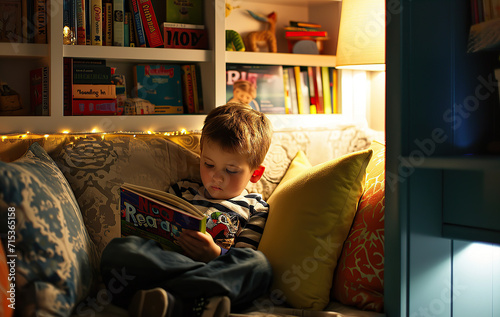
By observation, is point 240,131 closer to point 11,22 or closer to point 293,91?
point 293,91

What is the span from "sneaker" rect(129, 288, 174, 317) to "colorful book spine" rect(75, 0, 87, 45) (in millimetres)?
1129

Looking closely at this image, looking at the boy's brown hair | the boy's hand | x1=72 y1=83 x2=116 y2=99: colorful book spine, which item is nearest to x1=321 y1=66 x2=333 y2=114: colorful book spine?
the boy's brown hair

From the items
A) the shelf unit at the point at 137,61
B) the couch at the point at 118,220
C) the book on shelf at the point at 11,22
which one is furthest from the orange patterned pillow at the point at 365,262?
the book on shelf at the point at 11,22

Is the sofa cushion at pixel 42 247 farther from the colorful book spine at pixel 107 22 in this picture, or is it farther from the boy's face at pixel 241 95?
the boy's face at pixel 241 95

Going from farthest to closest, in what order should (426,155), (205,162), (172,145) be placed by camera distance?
1. (172,145)
2. (205,162)
3. (426,155)

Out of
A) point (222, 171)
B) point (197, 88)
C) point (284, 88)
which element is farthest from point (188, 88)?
point (222, 171)

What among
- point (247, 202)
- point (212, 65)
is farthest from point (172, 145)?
point (212, 65)

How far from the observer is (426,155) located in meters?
1.33

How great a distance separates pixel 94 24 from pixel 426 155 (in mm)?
1319

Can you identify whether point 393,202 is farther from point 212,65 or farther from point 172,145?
point 212,65

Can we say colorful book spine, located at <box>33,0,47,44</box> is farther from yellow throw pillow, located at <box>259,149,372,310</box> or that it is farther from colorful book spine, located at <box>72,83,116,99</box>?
yellow throw pillow, located at <box>259,149,372,310</box>

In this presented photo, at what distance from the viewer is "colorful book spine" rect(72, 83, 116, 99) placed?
6.23 ft

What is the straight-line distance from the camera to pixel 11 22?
6.24ft

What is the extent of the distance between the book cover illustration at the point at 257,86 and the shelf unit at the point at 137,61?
77mm
